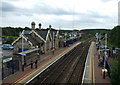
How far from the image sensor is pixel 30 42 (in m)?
42.0

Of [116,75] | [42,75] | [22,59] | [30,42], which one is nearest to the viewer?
[116,75]

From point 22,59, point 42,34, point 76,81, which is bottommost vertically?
point 76,81

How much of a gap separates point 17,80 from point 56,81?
13.8 ft

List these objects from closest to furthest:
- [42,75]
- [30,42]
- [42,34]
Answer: [42,75]
[30,42]
[42,34]

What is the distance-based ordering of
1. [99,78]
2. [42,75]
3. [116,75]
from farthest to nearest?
[42,75] → [99,78] → [116,75]

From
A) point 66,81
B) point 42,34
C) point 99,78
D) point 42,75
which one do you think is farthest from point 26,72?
point 42,34

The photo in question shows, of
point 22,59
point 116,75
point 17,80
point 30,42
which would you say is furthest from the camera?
point 30,42

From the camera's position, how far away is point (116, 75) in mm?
14461

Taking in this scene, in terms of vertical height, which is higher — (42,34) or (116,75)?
(42,34)

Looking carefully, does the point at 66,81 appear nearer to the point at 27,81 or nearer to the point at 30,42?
the point at 27,81

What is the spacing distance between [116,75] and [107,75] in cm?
1032

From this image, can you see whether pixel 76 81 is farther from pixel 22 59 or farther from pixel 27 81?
pixel 22 59

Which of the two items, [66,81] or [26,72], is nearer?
[66,81]

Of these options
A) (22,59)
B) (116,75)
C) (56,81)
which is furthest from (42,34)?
(116,75)
